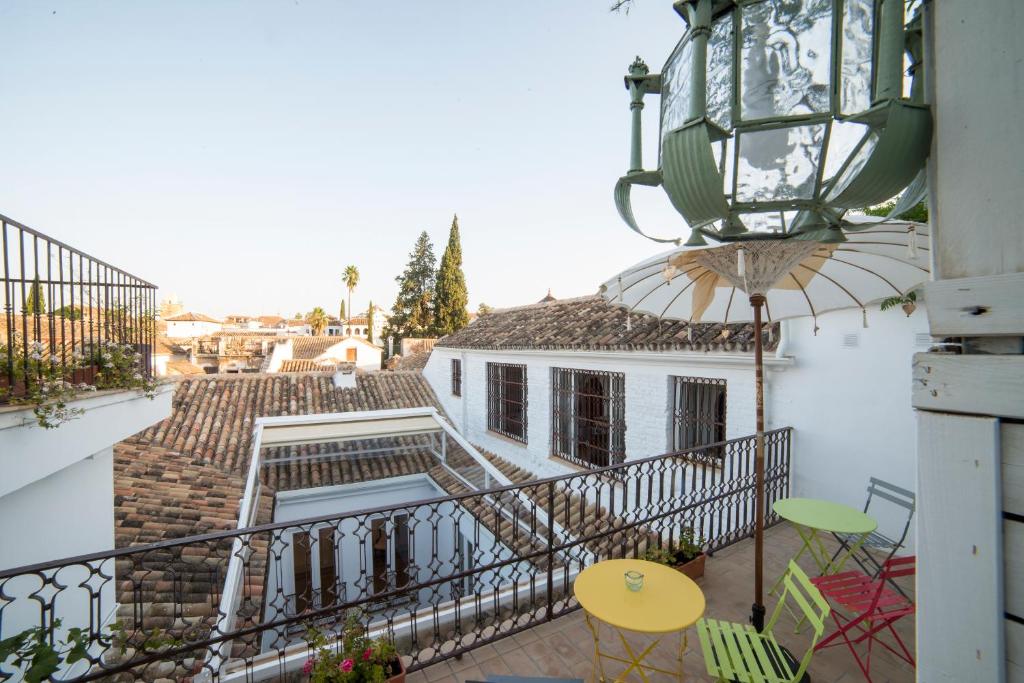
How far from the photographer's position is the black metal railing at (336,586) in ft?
8.75

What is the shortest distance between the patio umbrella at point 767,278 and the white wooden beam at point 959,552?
42.9 inches

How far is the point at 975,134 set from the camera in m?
1.21

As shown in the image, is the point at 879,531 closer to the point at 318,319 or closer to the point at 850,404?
the point at 850,404

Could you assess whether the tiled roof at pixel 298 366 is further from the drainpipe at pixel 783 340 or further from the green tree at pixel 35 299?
the drainpipe at pixel 783 340

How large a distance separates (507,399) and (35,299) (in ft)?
29.0

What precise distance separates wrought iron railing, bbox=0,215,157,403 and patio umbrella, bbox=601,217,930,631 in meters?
4.87

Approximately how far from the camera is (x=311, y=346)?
117ft

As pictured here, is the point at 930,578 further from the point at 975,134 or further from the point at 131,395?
the point at 131,395

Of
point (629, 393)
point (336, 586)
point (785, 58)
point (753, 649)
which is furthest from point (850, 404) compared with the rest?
point (336, 586)

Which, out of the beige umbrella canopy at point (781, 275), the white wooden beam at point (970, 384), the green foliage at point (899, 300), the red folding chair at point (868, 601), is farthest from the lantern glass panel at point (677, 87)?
the green foliage at point (899, 300)

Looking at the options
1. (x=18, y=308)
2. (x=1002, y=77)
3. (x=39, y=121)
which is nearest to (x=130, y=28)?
(x=39, y=121)

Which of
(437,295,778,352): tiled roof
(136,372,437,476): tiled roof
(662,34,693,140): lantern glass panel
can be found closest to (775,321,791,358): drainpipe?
(437,295,778,352): tiled roof

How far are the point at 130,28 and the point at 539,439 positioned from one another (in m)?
9.64

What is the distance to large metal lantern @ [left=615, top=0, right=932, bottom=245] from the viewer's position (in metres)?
1.36
